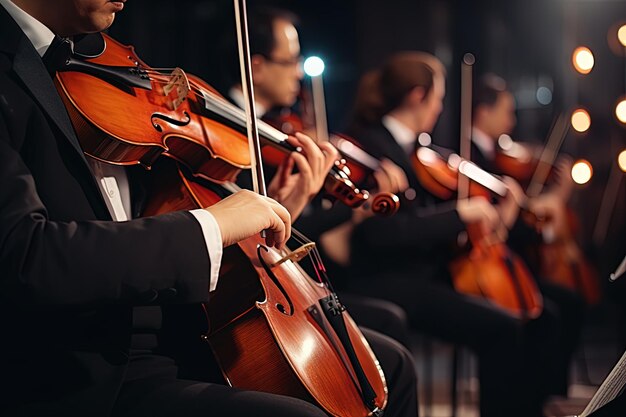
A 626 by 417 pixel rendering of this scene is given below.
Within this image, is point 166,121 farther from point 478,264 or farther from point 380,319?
point 478,264

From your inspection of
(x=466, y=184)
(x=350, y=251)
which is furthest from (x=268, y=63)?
(x=466, y=184)

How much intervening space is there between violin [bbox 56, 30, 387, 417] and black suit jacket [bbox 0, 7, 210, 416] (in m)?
0.09

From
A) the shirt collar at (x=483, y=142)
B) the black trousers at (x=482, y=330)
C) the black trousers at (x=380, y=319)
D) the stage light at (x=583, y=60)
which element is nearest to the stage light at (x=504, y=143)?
Answer: the shirt collar at (x=483, y=142)

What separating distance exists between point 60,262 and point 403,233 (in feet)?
6.30

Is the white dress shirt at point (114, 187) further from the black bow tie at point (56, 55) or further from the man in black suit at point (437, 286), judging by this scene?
the man in black suit at point (437, 286)

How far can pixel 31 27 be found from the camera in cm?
132

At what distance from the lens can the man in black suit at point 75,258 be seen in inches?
43.8

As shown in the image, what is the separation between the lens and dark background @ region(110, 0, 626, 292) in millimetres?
4551

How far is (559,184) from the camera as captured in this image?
4.64 m

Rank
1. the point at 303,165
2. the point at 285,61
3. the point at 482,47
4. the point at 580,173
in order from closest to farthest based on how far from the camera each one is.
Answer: the point at 303,165, the point at 285,61, the point at 580,173, the point at 482,47

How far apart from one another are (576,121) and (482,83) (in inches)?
29.0

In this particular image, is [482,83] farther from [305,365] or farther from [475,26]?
[305,365]

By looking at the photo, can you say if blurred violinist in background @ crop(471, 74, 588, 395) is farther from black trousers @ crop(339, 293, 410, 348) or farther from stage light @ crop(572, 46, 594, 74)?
black trousers @ crop(339, 293, 410, 348)

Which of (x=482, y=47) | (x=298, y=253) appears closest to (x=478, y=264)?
(x=298, y=253)
